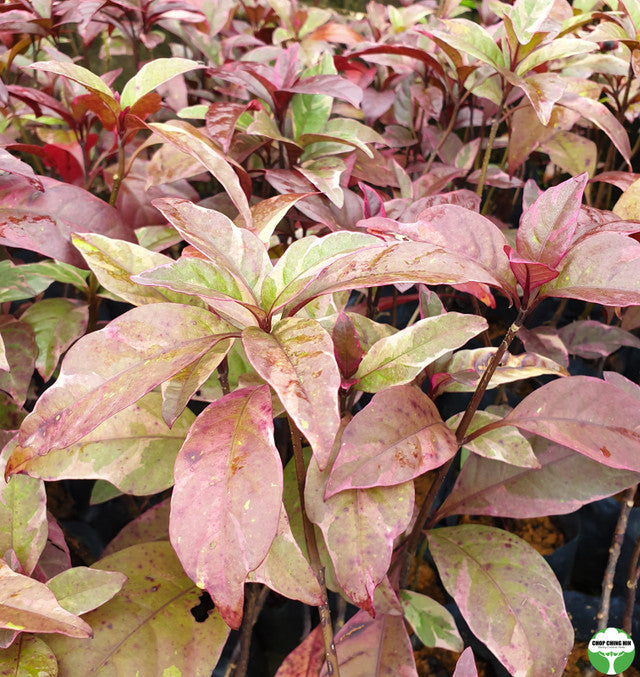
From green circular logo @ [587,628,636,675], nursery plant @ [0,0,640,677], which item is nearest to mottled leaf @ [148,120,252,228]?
nursery plant @ [0,0,640,677]

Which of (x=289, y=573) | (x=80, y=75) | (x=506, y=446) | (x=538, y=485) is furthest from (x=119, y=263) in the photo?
(x=538, y=485)

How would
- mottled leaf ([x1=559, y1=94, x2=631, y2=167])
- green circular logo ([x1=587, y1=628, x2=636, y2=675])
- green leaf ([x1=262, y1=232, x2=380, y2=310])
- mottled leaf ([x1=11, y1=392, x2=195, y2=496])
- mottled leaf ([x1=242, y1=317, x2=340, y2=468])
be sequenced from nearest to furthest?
mottled leaf ([x1=242, y1=317, x2=340, y2=468]) → green leaf ([x1=262, y1=232, x2=380, y2=310]) → mottled leaf ([x1=11, y1=392, x2=195, y2=496]) → green circular logo ([x1=587, y1=628, x2=636, y2=675]) → mottled leaf ([x1=559, y1=94, x2=631, y2=167])

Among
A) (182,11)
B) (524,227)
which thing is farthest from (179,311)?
(182,11)

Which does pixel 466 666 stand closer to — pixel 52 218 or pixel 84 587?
pixel 84 587

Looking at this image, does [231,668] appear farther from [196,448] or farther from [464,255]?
[464,255]

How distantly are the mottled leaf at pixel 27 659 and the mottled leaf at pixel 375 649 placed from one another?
0.30 metres

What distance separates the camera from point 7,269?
848 millimetres

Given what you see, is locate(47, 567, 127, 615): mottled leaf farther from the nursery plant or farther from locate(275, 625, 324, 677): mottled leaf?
locate(275, 625, 324, 677): mottled leaf

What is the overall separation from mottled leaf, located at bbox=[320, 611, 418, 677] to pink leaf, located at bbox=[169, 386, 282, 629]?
318 millimetres

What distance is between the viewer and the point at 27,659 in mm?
611

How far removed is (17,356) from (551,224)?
0.68m

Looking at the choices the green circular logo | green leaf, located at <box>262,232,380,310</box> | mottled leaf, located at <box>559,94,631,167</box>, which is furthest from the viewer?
mottled leaf, located at <box>559,94,631,167</box>

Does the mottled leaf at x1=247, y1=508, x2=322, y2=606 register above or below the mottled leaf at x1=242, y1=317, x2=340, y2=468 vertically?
below

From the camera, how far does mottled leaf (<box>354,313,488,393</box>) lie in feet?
2.06
